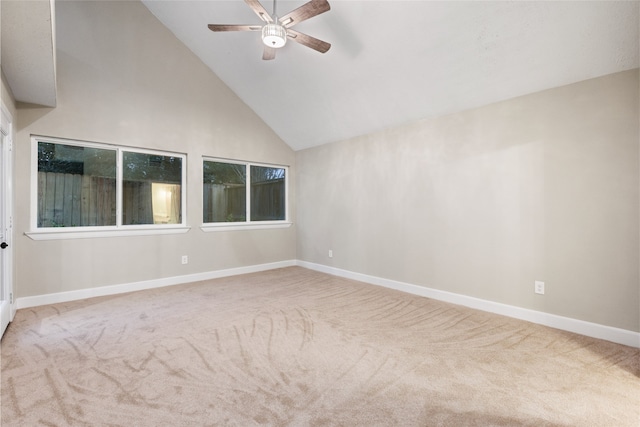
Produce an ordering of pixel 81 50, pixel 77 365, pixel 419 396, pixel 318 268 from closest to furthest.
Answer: pixel 419 396 → pixel 77 365 → pixel 81 50 → pixel 318 268

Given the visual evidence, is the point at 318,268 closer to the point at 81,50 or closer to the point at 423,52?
the point at 423,52

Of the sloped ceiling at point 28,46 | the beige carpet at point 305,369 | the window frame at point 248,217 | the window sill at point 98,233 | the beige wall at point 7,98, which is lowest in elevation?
the beige carpet at point 305,369

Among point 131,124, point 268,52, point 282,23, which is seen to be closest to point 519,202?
point 282,23

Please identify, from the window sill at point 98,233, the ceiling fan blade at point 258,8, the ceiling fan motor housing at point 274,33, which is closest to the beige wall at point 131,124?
the window sill at point 98,233

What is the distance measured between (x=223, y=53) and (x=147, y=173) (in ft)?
6.90

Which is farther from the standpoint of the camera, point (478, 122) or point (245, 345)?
point (478, 122)

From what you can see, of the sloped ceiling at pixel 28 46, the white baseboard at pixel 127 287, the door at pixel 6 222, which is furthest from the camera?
the white baseboard at pixel 127 287

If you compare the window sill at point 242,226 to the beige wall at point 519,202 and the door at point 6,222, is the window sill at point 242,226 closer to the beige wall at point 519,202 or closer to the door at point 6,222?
the beige wall at point 519,202

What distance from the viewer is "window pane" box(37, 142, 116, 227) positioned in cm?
365

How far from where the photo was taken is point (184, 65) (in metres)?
4.64

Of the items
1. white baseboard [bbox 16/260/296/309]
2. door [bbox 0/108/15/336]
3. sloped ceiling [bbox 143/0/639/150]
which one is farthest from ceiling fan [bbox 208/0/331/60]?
white baseboard [bbox 16/260/296/309]

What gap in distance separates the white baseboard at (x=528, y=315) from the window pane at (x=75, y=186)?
12.8 feet

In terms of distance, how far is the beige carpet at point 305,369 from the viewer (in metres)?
1.70

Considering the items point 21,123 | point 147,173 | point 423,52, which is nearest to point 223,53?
point 147,173
